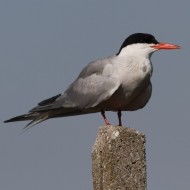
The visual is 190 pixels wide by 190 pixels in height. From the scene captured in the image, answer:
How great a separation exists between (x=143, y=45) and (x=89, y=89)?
→ 1019mm

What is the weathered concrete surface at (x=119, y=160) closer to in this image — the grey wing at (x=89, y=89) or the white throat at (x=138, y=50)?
the grey wing at (x=89, y=89)

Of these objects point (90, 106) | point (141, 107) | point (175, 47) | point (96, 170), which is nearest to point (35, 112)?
point (90, 106)

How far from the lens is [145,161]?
6703mm

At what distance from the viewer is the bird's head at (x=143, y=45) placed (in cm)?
888

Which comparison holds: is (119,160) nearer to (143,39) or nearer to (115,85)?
(115,85)

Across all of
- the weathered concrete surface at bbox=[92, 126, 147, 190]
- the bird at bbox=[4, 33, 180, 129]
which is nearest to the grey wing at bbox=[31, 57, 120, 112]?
the bird at bbox=[4, 33, 180, 129]

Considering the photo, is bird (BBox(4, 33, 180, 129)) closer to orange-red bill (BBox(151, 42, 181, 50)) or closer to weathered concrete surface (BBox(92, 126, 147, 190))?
orange-red bill (BBox(151, 42, 181, 50))

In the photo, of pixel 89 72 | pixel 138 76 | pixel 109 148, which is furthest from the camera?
pixel 89 72

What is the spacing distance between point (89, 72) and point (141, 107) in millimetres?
923

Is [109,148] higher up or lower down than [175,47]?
lower down

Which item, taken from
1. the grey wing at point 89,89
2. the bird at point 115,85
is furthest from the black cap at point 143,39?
the grey wing at point 89,89

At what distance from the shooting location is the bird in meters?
8.61

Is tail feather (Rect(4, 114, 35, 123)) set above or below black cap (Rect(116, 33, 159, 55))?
below

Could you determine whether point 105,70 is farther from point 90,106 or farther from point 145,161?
point 145,161
